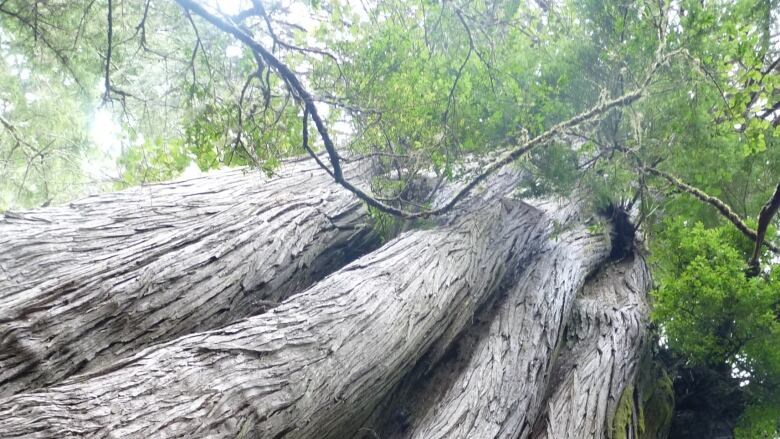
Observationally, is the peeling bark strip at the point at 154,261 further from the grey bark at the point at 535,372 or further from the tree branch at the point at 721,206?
the tree branch at the point at 721,206

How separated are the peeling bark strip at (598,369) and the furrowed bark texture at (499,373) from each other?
177 mm

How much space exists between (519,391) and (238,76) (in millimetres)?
2854

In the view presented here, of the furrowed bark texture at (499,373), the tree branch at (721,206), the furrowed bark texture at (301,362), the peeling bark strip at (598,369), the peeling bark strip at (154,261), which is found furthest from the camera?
the tree branch at (721,206)

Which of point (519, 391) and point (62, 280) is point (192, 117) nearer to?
point (62, 280)

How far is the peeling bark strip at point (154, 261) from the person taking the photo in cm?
287

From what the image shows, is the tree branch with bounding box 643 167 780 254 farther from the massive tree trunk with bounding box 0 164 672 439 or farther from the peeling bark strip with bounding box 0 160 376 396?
the peeling bark strip with bounding box 0 160 376 396

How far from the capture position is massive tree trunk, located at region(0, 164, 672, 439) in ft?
7.93

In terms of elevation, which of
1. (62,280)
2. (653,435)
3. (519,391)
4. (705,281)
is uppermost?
(705,281)

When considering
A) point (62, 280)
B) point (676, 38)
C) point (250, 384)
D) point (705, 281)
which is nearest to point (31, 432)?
point (250, 384)

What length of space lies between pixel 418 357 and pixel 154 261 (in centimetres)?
175

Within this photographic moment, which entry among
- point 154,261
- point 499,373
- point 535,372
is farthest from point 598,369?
point 154,261

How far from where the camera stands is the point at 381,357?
135 inches

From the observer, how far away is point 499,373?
4020mm

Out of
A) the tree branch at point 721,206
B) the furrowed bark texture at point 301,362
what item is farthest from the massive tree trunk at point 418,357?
the tree branch at point 721,206
